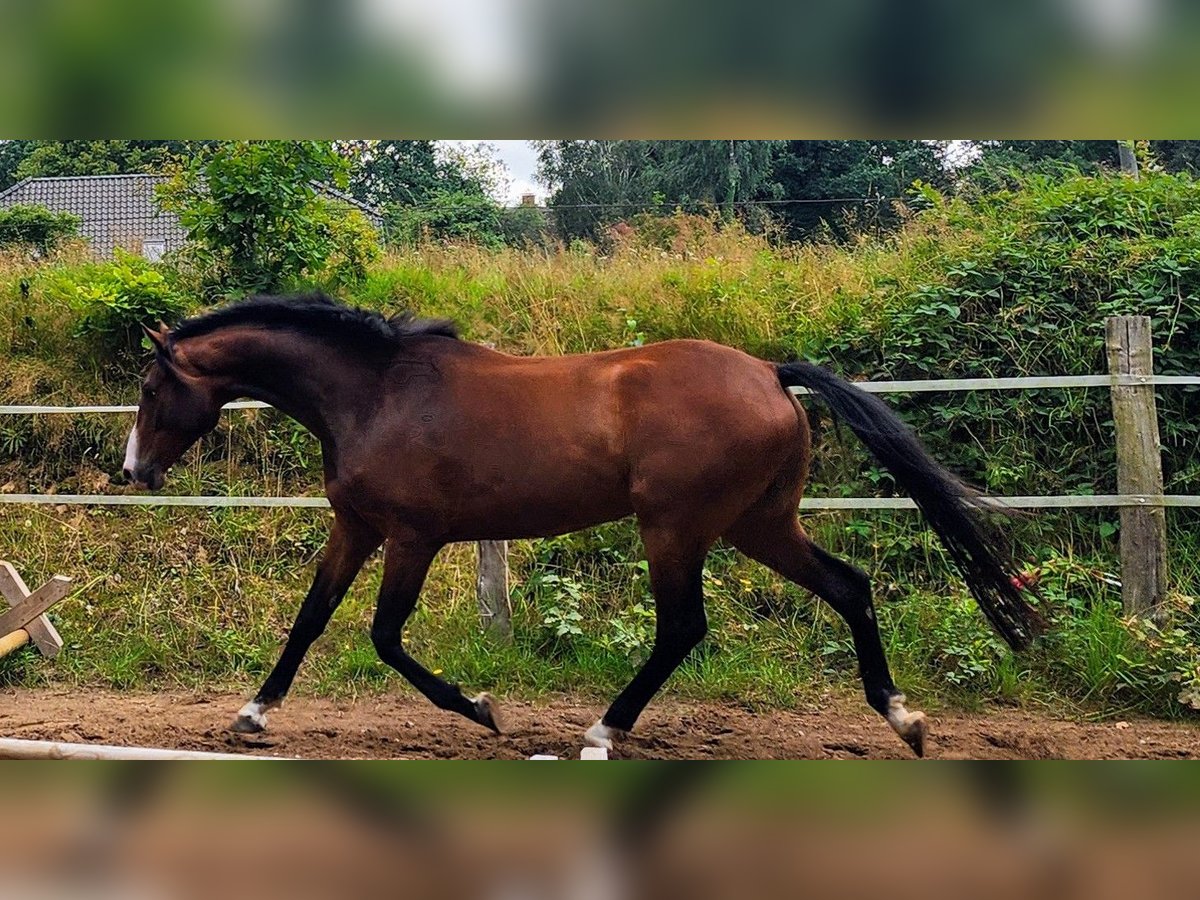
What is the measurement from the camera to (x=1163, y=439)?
19.6 feet

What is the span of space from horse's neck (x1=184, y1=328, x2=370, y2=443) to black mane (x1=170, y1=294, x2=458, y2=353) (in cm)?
5

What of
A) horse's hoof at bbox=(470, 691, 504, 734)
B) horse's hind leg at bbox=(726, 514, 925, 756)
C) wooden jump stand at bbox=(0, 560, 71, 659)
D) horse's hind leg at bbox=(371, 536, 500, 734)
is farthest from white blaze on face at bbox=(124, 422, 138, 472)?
horse's hind leg at bbox=(726, 514, 925, 756)

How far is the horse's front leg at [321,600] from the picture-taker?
4.38 meters

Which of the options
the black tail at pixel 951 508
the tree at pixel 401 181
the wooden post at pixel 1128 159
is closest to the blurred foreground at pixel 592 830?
the black tail at pixel 951 508

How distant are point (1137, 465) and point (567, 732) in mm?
3274

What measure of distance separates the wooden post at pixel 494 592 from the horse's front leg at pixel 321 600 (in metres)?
1.38

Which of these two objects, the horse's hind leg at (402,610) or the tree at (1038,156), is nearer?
the horse's hind leg at (402,610)

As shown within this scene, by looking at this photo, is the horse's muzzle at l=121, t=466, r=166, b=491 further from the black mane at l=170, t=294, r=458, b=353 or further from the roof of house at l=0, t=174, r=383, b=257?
the roof of house at l=0, t=174, r=383, b=257

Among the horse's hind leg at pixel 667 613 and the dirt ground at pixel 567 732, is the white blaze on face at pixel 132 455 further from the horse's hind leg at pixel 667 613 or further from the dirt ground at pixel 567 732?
the horse's hind leg at pixel 667 613

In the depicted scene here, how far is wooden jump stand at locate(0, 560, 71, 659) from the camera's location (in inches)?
224

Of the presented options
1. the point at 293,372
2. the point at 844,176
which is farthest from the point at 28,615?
the point at 844,176

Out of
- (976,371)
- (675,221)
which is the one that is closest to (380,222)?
(675,221)

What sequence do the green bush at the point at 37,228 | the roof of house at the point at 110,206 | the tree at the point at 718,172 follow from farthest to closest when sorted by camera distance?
the tree at the point at 718,172 → the green bush at the point at 37,228 → the roof of house at the point at 110,206

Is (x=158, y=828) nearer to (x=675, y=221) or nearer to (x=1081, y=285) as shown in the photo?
(x=1081, y=285)
